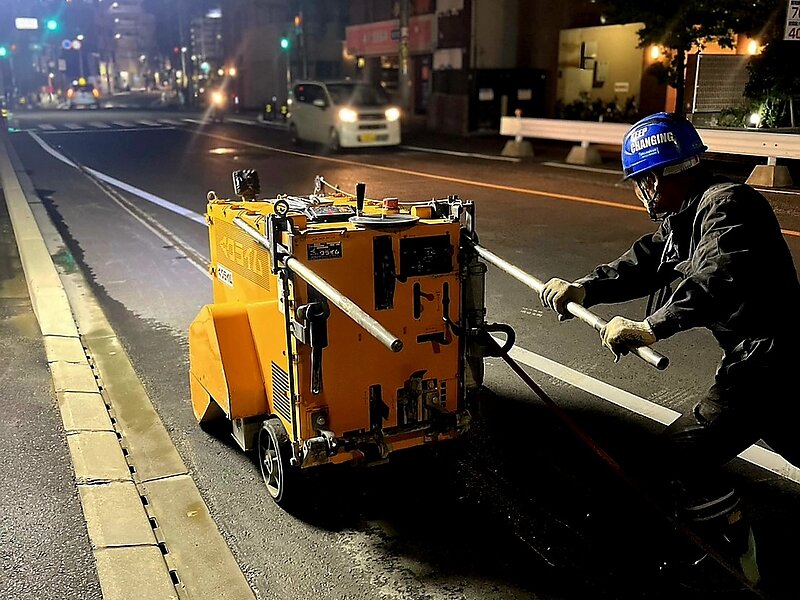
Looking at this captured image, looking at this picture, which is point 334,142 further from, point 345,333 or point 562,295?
point 562,295

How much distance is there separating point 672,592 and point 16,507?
9.79 ft

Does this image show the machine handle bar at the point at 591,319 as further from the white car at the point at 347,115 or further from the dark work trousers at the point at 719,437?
the white car at the point at 347,115

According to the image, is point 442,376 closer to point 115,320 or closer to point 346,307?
point 346,307

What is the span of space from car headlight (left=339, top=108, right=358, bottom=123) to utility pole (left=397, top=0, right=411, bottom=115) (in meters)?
8.21

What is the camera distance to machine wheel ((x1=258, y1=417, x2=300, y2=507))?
3648 mm

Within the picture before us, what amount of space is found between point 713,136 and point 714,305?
44.8ft

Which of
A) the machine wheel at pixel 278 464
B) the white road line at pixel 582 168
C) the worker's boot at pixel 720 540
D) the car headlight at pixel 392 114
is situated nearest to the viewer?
the worker's boot at pixel 720 540

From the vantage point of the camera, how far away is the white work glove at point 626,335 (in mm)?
2631

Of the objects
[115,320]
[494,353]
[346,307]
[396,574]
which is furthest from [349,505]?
[115,320]

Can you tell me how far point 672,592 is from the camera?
3.07 metres

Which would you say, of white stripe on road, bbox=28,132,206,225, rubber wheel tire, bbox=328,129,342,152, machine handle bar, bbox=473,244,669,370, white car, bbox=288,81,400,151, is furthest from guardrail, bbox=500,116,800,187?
machine handle bar, bbox=473,244,669,370

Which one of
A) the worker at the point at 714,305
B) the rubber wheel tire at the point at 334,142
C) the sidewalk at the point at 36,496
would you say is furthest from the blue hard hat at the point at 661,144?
the rubber wheel tire at the point at 334,142

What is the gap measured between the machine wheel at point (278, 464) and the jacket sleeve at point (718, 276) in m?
1.81

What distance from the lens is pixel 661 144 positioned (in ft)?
9.20
